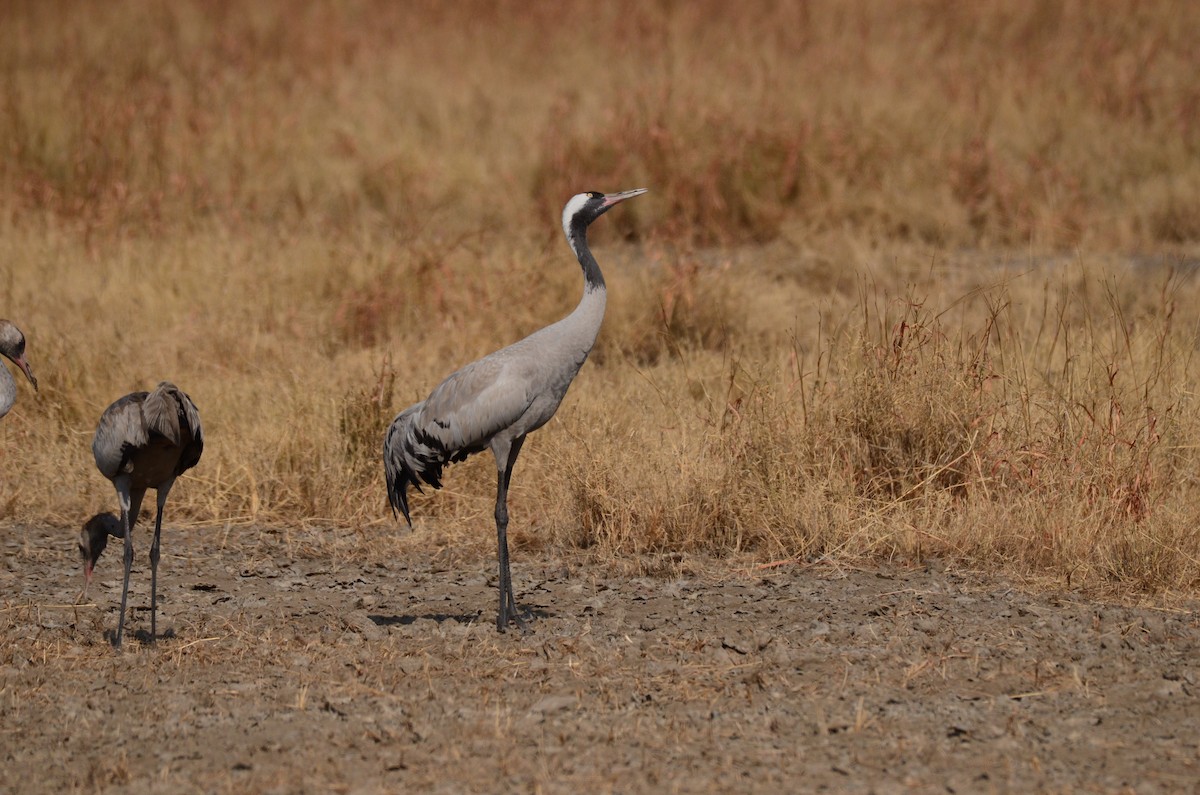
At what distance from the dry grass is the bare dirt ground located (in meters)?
0.47

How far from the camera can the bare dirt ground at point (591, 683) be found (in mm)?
4410

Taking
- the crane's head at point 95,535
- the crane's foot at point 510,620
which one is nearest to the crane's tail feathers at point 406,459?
the crane's foot at point 510,620

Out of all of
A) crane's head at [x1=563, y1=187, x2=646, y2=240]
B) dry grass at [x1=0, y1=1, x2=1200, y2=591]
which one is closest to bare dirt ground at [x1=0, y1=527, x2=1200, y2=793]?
dry grass at [x1=0, y1=1, x2=1200, y2=591]

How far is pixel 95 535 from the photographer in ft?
20.2

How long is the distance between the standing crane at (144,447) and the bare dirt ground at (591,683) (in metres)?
0.37

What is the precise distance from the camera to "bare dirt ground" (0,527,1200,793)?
4.41 metres

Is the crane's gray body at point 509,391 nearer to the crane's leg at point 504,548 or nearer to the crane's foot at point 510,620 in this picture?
the crane's leg at point 504,548

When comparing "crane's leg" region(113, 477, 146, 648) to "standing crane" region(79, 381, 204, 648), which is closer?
"standing crane" region(79, 381, 204, 648)

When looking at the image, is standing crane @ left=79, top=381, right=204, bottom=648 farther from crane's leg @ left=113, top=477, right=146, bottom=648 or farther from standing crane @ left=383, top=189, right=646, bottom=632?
standing crane @ left=383, top=189, right=646, bottom=632

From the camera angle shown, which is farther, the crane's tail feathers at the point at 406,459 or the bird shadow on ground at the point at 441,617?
the crane's tail feathers at the point at 406,459

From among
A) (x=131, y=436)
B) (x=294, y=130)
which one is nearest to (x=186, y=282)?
(x=294, y=130)

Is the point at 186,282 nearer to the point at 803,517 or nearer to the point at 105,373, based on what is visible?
the point at 105,373

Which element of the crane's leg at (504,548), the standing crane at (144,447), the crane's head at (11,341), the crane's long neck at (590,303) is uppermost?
the crane's long neck at (590,303)

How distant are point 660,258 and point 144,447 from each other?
438cm
